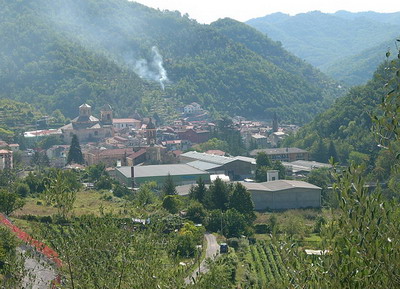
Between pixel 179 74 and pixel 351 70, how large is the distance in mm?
77667

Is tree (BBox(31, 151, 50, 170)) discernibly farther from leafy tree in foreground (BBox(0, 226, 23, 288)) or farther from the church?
leafy tree in foreground (BBox(0, 226, 23, 288))

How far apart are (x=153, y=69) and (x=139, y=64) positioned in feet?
12.6

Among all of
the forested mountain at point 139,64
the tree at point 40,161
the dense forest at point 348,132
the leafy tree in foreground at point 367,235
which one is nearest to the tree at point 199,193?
the dense forest at point 348,132

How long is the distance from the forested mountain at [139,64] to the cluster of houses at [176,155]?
450 inches


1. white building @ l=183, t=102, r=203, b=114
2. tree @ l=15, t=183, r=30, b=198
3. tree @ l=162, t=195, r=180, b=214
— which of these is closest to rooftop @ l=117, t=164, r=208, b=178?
tree @ l=15, t=183, r=30, b=198

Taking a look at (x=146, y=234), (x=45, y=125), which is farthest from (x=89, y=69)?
(x=146, y=234)

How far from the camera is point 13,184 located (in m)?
34.6

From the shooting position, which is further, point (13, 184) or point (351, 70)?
point (351, 70)

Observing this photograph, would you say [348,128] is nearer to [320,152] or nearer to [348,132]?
[348,132]

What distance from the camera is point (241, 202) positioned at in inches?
1220

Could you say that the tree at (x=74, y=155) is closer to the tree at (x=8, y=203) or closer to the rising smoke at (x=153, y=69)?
the tree at (x=8, y=203)

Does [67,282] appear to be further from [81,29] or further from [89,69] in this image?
[81,29]

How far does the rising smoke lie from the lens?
97.5m

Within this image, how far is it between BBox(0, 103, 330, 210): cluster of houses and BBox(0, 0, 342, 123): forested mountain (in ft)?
37.5
